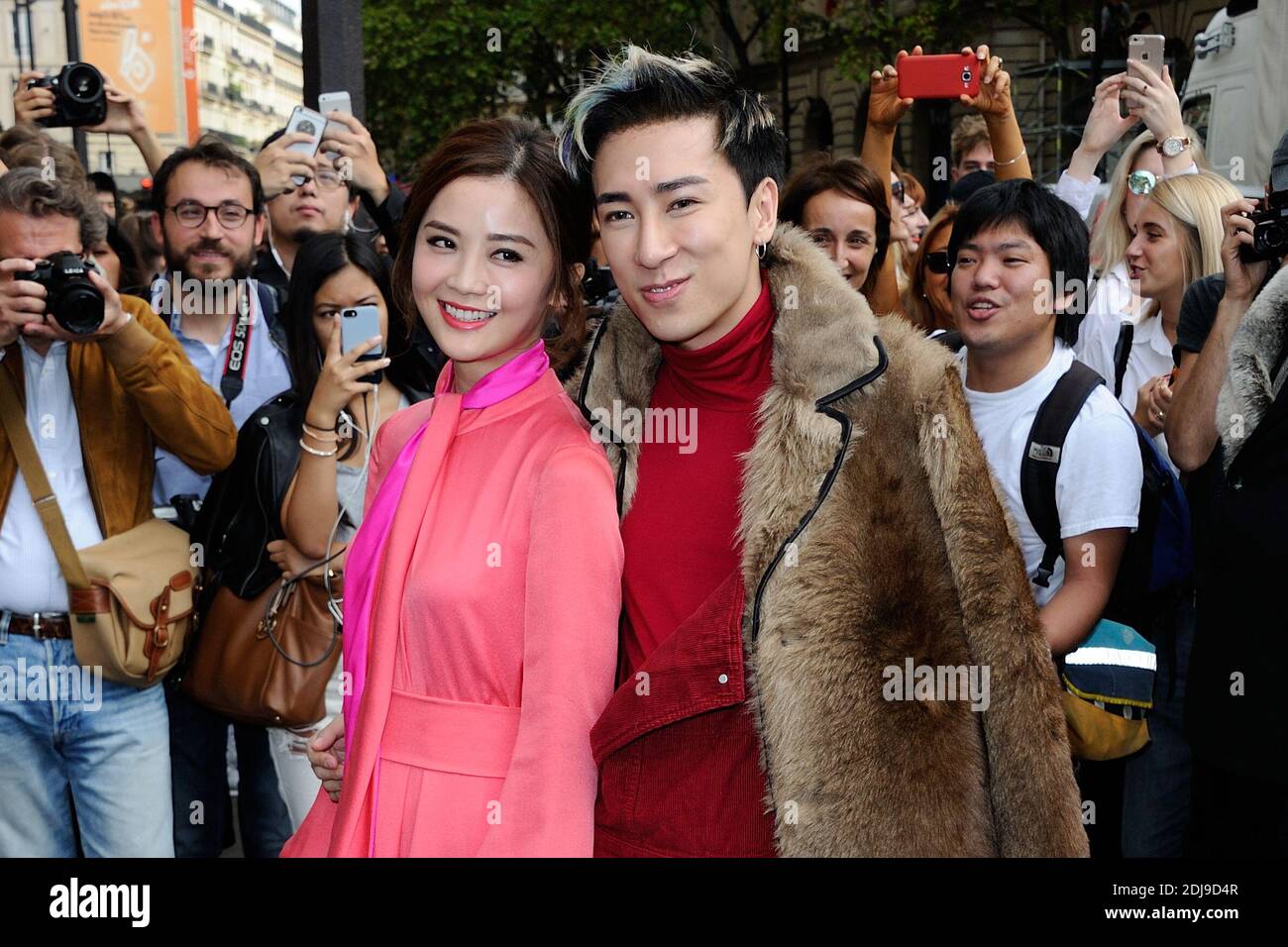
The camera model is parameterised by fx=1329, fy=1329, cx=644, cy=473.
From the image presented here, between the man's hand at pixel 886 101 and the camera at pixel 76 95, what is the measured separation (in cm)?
282

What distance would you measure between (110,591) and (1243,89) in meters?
7.68

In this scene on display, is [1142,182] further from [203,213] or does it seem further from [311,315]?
[203,213]

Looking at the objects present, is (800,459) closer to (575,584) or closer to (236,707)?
(575,584)

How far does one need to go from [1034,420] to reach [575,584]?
5.22 feet

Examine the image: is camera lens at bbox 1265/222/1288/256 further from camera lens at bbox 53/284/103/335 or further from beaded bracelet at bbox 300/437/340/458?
camera lens at bbox 53/284/103/335

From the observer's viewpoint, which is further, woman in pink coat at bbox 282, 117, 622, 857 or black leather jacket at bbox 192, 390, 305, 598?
black leather jacket at bbox 192, 390, 305, 598

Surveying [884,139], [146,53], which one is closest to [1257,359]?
[884,139]

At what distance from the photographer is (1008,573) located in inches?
79.4

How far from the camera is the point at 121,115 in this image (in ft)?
16.6

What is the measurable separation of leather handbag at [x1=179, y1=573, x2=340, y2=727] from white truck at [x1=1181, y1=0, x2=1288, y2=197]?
6.19 meters

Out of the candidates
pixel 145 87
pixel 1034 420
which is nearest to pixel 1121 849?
pixel 1034 420

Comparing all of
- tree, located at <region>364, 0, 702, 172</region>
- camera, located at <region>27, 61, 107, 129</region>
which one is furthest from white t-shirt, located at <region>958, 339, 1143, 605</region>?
tree, located at <region>364, 0, 702, 172</region>

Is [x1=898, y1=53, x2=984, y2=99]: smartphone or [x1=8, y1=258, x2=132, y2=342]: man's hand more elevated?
[x1=898, y1=53, x2=984, y2=99]: smartphone

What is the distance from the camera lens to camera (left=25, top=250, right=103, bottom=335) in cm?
326
